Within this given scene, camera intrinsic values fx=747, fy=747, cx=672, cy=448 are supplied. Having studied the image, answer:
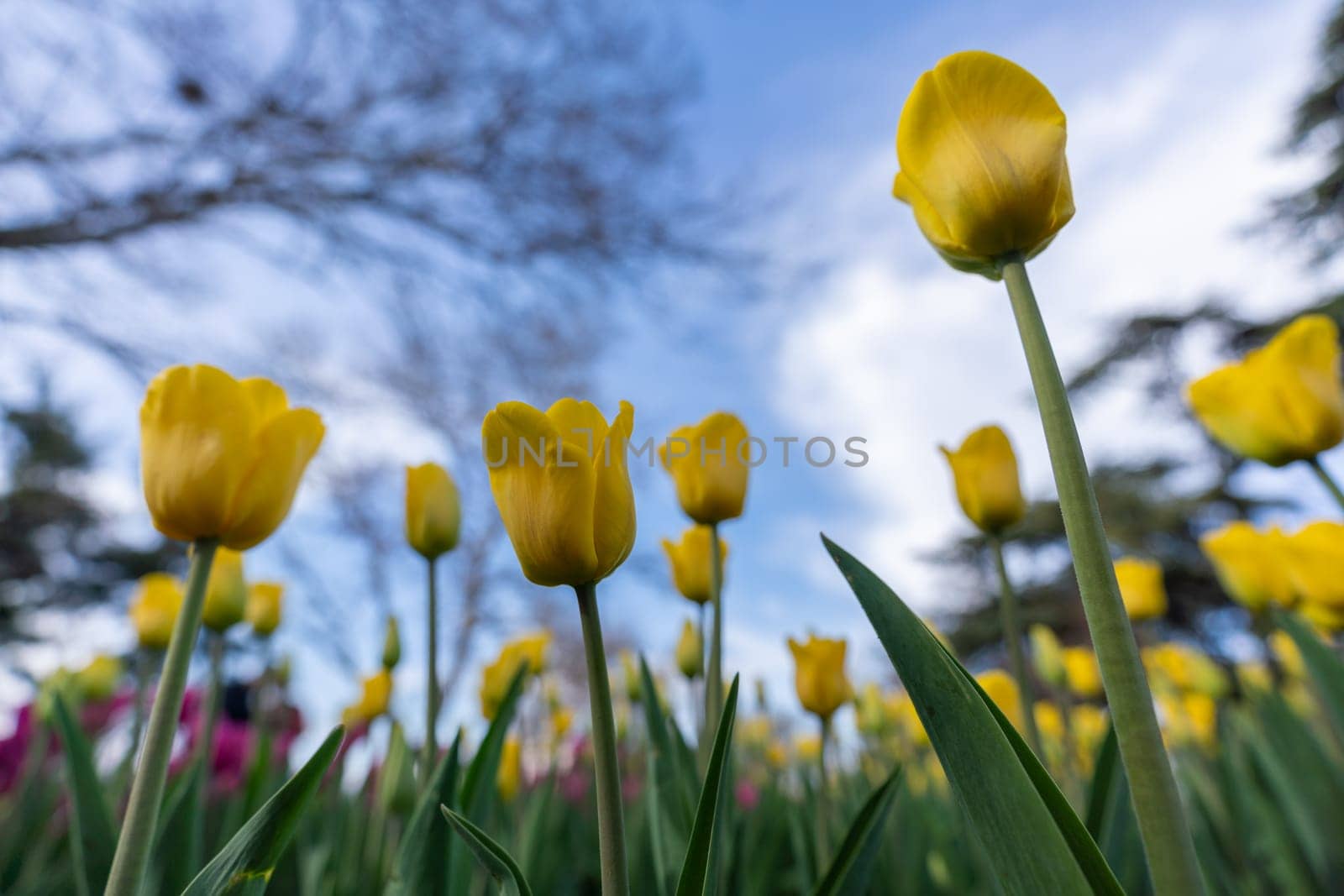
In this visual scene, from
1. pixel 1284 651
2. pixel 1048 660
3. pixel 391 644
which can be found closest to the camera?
pixel 391 644

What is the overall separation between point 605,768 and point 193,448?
441mm

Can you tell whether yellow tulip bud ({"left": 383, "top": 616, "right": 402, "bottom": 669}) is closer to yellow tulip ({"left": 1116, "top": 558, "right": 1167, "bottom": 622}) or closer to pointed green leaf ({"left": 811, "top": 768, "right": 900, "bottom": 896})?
pointed green leaf ({"left": 811, "top": 768, "right": 900, "bottom": 896})

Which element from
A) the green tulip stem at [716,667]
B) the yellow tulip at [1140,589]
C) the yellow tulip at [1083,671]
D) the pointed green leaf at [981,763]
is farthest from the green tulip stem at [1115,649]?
the yellow tulip at [1083,671]

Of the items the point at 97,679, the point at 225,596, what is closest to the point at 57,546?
the point at 97,679

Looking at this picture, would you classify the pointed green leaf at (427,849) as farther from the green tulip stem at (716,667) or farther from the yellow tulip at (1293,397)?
the yellow tulip at (1293,397)

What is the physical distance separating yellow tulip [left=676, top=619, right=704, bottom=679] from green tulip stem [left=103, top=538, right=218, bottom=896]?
0.91 metres

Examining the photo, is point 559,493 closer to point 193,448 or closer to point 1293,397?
point 193,448

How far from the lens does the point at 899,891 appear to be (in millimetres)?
1098

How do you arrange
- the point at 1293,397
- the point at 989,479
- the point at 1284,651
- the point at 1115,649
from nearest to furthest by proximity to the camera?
1. the point at 1115,649
2. the point at 989,479
3. the point at 1293,397
4. the point at 1284,651

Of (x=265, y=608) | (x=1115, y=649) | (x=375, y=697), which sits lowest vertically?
(x=1115, y=649)

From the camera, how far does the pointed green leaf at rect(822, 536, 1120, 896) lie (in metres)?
0.35

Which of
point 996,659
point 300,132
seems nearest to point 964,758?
point 300,132

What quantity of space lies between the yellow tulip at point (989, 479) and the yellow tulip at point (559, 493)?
0.55 meters

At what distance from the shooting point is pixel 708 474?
3.02 ft
